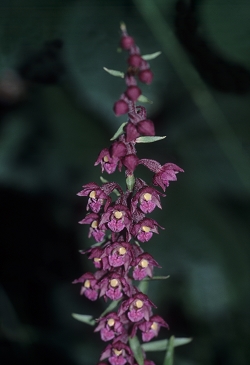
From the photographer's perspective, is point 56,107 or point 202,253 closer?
point 202,253

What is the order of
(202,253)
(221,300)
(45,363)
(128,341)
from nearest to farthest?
1. (128,341)
2. (45,363)
3. (221,300)
4. (202,253)

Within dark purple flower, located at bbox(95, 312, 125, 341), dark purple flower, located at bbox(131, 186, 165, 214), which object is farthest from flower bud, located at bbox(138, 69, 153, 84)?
dark purple flower, located at bbox(95, 312, 125, 341)

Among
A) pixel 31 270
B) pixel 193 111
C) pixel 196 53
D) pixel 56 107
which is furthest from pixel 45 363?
pixel 196 53

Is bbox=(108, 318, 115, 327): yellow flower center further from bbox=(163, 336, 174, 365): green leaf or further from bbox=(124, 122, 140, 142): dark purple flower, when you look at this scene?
bbox=(124, 122, 140, 142): dark purple flower

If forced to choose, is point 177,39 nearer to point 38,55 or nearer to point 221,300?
point 38,55

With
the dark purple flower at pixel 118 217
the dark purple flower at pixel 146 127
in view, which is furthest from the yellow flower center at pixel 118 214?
the dark purple flower at pixel 146 127
